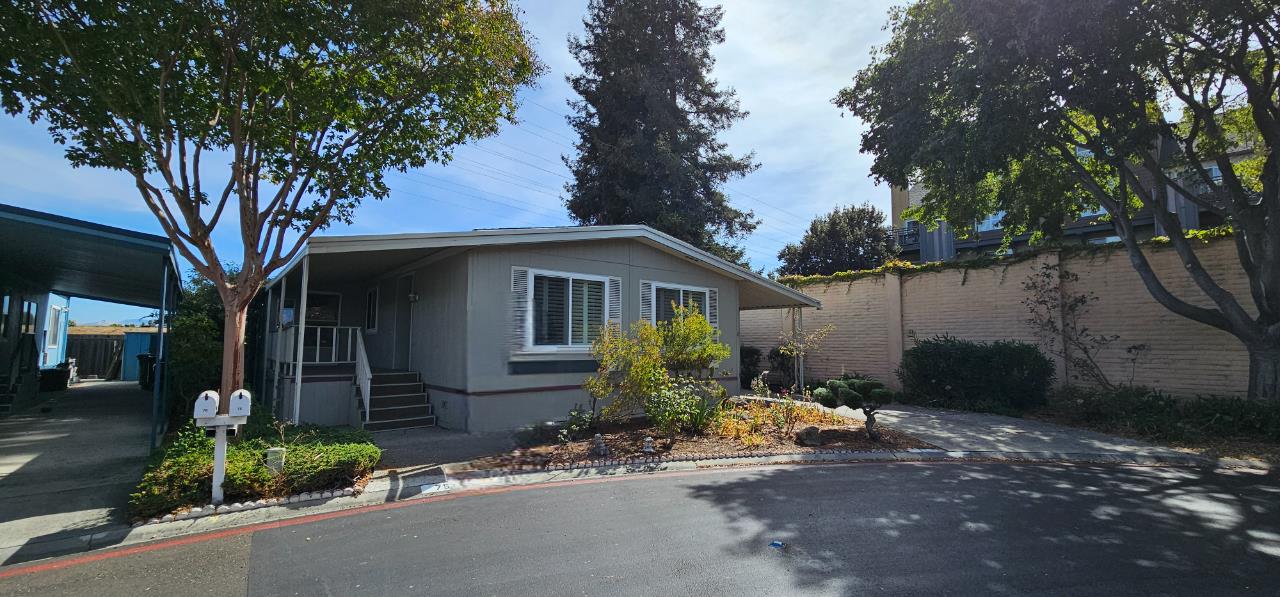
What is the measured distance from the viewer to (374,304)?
45.5 feet

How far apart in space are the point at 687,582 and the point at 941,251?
27.1 metres

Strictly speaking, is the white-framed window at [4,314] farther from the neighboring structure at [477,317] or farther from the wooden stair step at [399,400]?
the wooden stair step at [399,400]

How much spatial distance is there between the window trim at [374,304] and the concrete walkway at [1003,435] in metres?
10.9

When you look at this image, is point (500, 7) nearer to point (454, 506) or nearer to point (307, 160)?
point (307, 160)

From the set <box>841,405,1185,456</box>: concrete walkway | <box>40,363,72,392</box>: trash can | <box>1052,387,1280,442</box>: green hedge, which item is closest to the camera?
<box>841,405,1185,456</box>: concrete walkway

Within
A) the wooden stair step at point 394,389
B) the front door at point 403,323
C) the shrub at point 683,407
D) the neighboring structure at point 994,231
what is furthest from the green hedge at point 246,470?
the neighboring structure at point 994,231

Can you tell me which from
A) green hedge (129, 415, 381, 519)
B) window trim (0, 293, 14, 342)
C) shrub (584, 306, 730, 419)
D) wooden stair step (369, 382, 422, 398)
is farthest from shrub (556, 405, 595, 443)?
window trim (0, 293, 14, 342)

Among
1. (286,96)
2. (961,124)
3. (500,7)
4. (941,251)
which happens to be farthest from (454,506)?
(941,251)

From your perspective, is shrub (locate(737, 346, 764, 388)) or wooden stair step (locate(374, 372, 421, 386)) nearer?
wooden stair step (locate(374, 372, 421, 386))

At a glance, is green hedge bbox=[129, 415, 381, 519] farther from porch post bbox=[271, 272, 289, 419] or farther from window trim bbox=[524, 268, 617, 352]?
porch post bbox=[271, 272, 289, 419]

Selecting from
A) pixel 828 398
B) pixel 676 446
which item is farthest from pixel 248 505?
pixel 828 398

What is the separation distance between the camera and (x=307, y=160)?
8.33 meters

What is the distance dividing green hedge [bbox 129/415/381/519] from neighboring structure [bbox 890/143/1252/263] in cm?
1524

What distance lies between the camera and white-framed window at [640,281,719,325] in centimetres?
1197
